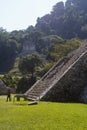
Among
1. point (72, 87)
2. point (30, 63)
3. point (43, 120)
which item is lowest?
point (43, 120)

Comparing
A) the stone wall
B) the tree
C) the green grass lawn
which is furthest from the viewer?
the tree

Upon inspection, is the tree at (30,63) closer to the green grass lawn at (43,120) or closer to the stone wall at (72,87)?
the stone wall at (72,87)

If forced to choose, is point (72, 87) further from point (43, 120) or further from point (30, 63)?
point (30, 63)

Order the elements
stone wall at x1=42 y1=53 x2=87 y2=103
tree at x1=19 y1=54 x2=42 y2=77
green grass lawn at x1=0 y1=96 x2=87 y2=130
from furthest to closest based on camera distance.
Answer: tree at x1=19 y1=54 x2=42 y2=77 < stone wall at x1=42 y1=53 x2=87 y2=103 < green grass lawn at x1=0 y1=96 x2=87 y2=130

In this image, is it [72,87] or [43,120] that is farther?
[72,87]

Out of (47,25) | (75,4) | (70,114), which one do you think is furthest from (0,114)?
(75,4)

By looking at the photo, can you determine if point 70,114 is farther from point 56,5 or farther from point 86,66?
point 56,5

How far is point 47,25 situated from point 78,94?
119851 mm

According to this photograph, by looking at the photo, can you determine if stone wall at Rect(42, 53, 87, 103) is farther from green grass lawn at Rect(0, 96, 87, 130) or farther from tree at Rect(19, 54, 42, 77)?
tree at Rect(19, 54, 42, 77)

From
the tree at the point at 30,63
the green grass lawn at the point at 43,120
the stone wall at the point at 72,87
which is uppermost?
the tree at the point at 30,63

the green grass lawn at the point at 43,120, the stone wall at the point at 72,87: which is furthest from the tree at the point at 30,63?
the green grass lawn at the point at 43,120

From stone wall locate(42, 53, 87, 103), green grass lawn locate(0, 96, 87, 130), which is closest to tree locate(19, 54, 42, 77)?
stone wall locate(42, 53, 87, 103)

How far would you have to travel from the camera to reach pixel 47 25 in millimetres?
144625

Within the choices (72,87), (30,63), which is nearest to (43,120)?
(72,87)
